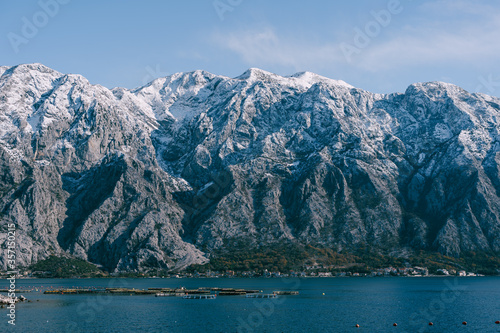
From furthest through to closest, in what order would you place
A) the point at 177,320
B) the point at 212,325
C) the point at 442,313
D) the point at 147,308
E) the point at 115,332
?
the point at 147,308
the point at 442,313
the point at 177,320
the point at 212,325
the point at 115,332

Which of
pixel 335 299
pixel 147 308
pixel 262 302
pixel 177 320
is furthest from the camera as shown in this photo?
pixel 335 299

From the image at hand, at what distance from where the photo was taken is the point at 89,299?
196750 mm

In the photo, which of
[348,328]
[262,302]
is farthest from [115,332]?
[262,302]

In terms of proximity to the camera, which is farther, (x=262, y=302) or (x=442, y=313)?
(x=262, y=302)

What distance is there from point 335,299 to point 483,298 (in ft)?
179

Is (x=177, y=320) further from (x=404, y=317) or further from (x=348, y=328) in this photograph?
(x=404, y=317)

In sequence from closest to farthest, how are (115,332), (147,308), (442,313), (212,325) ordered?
(115,332) < (212,325) < (442,313) < (147,308)

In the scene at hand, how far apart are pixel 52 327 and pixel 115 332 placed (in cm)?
1848

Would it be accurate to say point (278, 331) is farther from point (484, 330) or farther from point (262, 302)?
point (262, 302)

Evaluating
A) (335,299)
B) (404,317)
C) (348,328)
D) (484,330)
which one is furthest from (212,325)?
(335,299)

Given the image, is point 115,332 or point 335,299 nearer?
point 115,332

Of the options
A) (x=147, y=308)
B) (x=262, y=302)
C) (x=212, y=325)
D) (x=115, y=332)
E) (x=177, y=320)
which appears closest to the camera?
(x=115, y=332)

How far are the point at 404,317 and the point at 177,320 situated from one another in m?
61.3

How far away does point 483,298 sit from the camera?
636 feet
